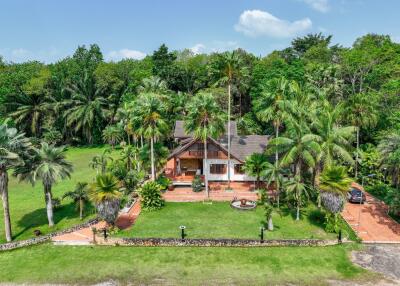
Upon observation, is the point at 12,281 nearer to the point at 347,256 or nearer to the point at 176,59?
the point at 347,256

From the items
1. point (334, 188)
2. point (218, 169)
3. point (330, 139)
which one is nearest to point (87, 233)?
point (218, 169)

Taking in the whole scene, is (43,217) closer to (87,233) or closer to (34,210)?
(34,210)

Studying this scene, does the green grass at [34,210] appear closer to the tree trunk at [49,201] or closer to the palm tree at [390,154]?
the tree trunk at [49,201]

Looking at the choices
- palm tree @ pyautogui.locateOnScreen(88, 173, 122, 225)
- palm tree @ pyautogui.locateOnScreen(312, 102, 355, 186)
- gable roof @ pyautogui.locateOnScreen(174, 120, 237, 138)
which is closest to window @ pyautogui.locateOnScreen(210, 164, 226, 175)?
gable roof @ pyautogui.locateOnScreen(174, 120, 237, 138)

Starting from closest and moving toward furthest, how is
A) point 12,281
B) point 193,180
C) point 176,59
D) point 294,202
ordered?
point 12,281
point 294,202
point 193,180
point 176,59

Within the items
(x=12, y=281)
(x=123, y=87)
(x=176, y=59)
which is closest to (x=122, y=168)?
(x=12, y=281)
